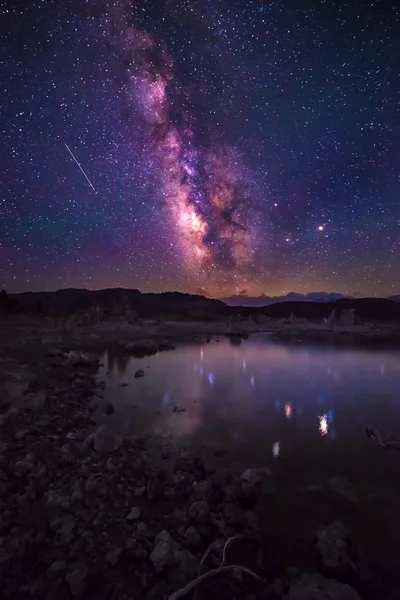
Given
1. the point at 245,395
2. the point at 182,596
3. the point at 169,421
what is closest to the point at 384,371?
the point at 245,395

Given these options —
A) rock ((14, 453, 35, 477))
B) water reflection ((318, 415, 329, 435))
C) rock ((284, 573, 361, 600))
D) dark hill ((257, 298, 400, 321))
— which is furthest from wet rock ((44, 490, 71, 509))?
dark hill ((257, 298, 400, 321))

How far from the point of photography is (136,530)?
5.12 m

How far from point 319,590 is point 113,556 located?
10.4ft

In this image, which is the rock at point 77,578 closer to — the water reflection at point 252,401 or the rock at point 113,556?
the rock at point 113,556

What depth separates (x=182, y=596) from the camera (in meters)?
4.12

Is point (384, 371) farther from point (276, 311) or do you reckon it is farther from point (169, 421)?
point (276, 311)

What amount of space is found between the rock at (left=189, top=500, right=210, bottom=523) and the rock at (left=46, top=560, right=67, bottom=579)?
2.25m

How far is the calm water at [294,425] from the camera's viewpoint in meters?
6.18

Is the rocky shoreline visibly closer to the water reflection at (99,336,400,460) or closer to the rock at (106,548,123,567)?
the rock at (106,548,123,567)

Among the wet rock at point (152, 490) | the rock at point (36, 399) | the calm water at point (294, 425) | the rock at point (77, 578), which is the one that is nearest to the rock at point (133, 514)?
the wet rock at point (152, 490)

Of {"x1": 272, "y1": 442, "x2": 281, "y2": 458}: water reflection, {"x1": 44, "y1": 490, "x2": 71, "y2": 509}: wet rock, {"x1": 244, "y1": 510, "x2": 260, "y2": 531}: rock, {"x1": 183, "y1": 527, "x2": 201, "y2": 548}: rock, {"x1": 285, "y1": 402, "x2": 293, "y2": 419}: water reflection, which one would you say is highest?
{"x1": 44, "y1": 490, "x2": 71, "y2": 509}: wet rock

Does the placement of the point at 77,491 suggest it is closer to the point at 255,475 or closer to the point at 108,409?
the point at 255,475

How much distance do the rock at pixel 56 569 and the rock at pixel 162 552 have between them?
1312mm

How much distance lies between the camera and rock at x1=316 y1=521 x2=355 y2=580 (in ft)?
15.3
